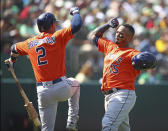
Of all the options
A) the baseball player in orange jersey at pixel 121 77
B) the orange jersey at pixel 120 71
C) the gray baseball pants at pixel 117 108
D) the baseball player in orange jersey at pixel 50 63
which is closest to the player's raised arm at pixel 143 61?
the baseball player in orange jersey at pixel 121 77

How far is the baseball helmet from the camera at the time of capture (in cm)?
596

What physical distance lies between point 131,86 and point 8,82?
4.23m

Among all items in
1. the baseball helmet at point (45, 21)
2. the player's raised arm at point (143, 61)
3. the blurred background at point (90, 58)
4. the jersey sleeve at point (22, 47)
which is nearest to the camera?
the player's raised arm at point (143, 61)

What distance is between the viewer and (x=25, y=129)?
9.18m

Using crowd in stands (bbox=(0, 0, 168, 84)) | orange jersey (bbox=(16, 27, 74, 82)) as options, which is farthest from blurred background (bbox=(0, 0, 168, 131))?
orange jersey (bbox=(16, 27, 74, 82))

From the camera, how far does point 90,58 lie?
10.7m

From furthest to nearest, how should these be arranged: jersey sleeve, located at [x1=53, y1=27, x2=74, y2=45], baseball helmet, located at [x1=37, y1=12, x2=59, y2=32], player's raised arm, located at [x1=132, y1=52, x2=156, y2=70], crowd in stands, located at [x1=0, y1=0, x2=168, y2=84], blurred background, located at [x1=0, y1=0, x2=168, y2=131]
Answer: crowd in stands, located at [x1=0, y1=0, x2=168, y2=84] < blurred background, located at [x1=0, y1=0, x2=168, y2=131] < baseball helmet, located at [x1=37, y1=12, x2=59, y2=32] < jersey sleeve, located at [x1=53, y1=27, x2=74, y2=45] < player's raised arm, located at [x1=132, y1=52, x2=156, y2=70]

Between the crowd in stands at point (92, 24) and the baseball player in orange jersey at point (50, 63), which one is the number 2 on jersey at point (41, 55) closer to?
the baseball player in orange jersey at point (50, 63)

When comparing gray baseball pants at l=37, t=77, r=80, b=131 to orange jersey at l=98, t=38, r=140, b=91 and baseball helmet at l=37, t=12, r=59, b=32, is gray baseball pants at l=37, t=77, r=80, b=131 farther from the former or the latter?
baseball helmet at l=37, t=12, r=59, b=32

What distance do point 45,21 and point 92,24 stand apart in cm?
546

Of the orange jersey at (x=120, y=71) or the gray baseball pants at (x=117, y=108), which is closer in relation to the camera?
the gray baseball pants at (x=117, y=108)

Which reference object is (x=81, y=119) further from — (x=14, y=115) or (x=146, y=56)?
(x=146, y=56)

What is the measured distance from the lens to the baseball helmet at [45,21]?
596 cm

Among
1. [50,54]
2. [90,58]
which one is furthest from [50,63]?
[90,58]
